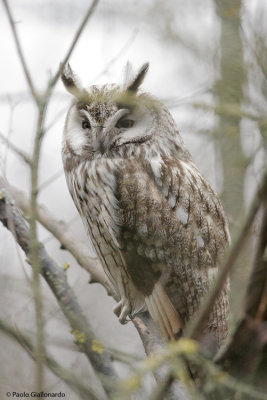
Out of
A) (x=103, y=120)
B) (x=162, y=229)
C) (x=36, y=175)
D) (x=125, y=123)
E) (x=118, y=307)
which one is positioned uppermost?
(x=36, y=175)

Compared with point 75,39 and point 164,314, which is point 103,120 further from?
point 164,314

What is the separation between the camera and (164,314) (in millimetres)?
2756

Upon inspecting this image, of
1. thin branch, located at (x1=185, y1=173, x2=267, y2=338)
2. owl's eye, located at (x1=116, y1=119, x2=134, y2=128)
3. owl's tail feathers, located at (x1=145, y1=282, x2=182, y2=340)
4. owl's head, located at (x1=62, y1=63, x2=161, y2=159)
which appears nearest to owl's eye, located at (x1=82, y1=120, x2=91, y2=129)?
owl's head, located at (x1=62, y1=63, x2=161, y2=159)

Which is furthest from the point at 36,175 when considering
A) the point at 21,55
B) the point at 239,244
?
the point at 239,244

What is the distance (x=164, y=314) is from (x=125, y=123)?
112 cm

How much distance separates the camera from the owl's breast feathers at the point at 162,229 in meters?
2.75

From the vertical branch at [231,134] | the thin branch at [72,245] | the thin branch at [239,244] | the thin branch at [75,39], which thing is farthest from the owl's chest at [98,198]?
the thin branch at [239,244]

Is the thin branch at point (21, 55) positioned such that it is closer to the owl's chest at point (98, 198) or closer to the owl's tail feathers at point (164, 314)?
the owl's chest at point (98, 198)

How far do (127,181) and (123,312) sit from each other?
31.3 inches

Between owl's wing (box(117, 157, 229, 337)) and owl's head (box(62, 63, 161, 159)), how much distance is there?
0.81 ft

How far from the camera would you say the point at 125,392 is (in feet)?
3.22

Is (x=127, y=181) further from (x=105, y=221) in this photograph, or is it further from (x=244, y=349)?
(x=244, y=349)

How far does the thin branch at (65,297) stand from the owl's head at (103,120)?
558 millimetres

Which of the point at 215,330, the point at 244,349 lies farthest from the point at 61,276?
the point at 244,349
